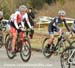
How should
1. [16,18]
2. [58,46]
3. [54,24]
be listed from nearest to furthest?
[16,18] → [58,46] → [54,24]

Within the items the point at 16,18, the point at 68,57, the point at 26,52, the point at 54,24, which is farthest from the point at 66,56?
the point at 54,24

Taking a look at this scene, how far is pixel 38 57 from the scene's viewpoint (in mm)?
17594

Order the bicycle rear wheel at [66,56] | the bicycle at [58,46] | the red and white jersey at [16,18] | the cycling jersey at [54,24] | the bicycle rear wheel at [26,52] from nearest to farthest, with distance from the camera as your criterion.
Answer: the bicycle rear wheel at [66,56] < the bicycle rear wheel at [26,52] < the red and white jersey at [16,18] < the bicycle at [58,46] < the cycling jersey at [54,24]

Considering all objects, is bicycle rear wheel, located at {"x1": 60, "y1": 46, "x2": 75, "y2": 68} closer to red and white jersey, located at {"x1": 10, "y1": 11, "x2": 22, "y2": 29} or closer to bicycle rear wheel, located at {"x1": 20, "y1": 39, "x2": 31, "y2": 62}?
bicycle rear wheel, located at {"x1": 20, "y1": 39, "x2": 31, "y2": 62}

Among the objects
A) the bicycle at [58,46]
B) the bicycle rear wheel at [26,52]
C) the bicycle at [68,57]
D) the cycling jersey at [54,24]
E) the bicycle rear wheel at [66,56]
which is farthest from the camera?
the cycling jersey at [54,24]

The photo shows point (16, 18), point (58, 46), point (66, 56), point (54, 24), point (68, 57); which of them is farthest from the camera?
point (54, 24)

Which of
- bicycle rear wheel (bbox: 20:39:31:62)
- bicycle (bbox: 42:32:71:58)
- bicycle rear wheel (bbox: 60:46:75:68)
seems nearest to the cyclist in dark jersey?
bicycle (bbox: 42:32:71:58)

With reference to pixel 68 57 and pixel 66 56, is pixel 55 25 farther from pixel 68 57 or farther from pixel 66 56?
pixel 68 57

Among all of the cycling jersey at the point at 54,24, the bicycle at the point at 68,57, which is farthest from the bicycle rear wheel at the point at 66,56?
the cycling jersey at the point at 54,24

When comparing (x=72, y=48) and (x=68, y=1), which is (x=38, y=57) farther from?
(x=68, y=1)

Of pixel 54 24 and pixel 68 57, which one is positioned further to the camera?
pixel 54 24

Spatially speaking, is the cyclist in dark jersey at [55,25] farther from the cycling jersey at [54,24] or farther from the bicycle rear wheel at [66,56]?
the bicycle rear wheel at [66,56]

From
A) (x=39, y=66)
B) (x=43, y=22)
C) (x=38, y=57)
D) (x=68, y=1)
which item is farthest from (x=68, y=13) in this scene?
(x=39, y=66)

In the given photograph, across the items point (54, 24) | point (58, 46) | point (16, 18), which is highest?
point (16, 18)
